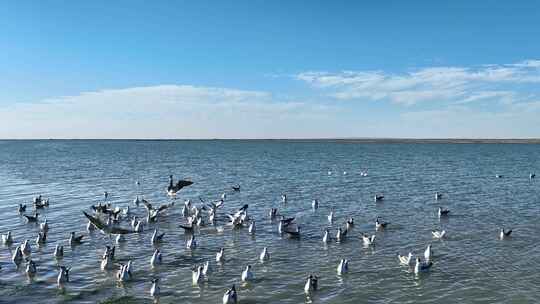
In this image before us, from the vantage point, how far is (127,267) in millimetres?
18547

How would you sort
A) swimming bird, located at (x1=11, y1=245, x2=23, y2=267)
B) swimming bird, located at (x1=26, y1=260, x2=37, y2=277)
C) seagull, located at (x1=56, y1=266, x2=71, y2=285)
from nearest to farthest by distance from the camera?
seagull, located at (x1=56, y1=266, x2=71, y2=285)
swimming bird, located at (x1=26, y1=260, x2=37, y2=277)
swimming bird, located at (x1=11, y1=245, x2=23, y2=267)

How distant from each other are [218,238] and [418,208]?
615 inches

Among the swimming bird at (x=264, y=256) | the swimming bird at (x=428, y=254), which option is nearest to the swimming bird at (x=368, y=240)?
the swimming bird at (x=428, y=254)

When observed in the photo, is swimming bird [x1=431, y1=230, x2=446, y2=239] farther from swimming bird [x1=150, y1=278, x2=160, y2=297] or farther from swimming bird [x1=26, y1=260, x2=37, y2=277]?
swimming bird [x1=26, y1=260, x2=37, y2=277]

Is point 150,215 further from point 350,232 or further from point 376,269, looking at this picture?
point 376,269

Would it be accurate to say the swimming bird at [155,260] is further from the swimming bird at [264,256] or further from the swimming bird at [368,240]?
the swimming bird at [368,240]

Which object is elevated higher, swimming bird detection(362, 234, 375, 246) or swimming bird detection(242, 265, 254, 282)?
swimming bird detection(362, 234, 375, 246)

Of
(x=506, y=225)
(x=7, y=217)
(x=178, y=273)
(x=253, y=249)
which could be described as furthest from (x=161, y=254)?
(x=506, y=225)

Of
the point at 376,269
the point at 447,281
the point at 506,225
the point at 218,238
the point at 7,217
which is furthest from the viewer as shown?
the point at 7,217

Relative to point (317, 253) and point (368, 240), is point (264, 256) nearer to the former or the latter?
point (317, 253)

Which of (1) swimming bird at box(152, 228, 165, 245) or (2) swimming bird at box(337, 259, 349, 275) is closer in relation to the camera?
(2) swimming bird at box(337, 259, 349, 275)

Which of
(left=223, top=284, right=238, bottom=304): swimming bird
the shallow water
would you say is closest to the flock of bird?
(left=223, top=284, right=238, bottom=304): swimming bird

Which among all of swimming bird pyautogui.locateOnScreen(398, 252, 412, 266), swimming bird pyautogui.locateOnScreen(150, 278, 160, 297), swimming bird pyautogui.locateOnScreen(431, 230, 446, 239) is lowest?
swimming bird pyautogui.locateOnScreen(150, 278, 160, 297)

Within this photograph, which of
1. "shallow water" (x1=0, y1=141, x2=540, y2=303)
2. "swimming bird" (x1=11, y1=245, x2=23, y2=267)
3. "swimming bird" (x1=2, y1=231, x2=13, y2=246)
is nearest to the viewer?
"shallow water" (x1=0, y1=141, x2=540, y2=303)
